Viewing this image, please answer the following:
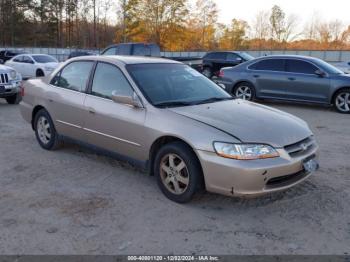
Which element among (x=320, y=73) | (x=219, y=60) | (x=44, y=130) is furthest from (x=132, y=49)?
(x=44, y=130)

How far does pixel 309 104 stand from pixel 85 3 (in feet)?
198

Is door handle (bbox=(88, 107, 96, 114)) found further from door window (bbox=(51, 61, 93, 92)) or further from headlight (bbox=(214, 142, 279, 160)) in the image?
headlight (bbox=(214, 142, 279, 160))

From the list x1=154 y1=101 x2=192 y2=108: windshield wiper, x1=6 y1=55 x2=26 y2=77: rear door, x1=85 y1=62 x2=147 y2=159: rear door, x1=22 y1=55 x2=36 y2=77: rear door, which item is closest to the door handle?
x1=85 y1=62 x2=147 y2=159: rear door

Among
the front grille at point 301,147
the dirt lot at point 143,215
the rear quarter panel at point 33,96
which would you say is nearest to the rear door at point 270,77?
the dirt lot at point 143,215

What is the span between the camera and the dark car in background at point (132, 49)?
16077 mm

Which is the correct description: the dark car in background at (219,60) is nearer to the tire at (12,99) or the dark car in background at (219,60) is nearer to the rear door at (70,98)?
the tire at (12,99)

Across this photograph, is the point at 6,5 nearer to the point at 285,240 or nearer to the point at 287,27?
the point at 287,27

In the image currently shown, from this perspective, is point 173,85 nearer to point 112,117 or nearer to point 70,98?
point 112,117

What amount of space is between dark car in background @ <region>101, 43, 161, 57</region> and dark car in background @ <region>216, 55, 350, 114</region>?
17.9ft

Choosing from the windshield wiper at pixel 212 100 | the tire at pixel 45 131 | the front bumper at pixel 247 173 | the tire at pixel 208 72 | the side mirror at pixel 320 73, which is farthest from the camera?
the tire at pixel 208 72

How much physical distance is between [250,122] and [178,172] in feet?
3.12

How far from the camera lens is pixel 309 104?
11672 millimetres

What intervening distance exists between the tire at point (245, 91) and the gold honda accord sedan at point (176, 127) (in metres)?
6.31

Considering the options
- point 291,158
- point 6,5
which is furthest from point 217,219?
point 6,5
